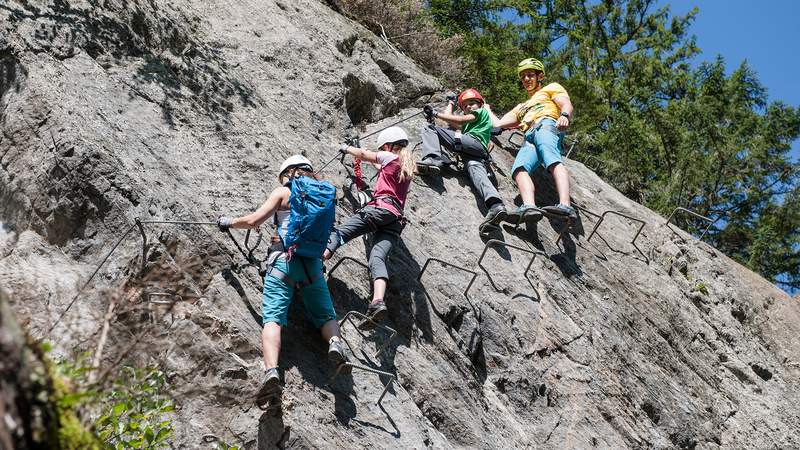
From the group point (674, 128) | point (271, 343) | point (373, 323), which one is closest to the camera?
point (271, 343)

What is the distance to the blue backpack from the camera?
269 inches

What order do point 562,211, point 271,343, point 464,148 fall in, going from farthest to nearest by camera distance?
1. point 464,148
2. point 562,211
3. point 271,343

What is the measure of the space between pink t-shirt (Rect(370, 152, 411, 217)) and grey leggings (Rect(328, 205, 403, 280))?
10 centimetres

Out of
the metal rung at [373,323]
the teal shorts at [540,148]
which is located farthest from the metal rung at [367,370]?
the teal shorts at [540,148]

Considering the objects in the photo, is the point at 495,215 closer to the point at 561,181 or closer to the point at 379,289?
the point at 561,181

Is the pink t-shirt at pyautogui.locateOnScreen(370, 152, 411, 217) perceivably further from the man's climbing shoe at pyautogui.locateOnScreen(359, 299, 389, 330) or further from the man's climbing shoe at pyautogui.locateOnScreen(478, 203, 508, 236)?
the man's climbing shoe at pyautogui.locateOnScreen(478, 203, 508, 236)

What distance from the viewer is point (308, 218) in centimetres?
684

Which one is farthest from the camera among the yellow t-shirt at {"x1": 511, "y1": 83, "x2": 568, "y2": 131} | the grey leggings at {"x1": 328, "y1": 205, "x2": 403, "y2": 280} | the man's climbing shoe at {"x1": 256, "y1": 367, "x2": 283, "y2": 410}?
the yellow t-shirt at {"x1": 511, "y1": 83, "x2": 568, "y2": 131}

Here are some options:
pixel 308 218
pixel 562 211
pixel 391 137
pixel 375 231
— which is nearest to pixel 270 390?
pixel 308 218

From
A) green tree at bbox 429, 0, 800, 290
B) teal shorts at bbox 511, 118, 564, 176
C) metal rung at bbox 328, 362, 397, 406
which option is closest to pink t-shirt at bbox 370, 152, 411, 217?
metal rung at bbox 328, 362, 397, 406

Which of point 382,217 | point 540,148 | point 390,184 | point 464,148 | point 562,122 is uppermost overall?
point 562,122

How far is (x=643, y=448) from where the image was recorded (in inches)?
346

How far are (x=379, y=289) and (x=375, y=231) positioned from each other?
71 centimetres

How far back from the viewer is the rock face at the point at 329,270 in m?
6.78
